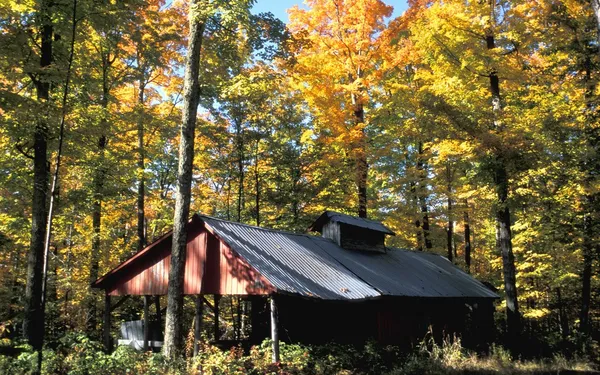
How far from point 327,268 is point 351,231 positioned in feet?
14.6

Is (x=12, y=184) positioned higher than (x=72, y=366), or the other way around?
(x=12, y=184)

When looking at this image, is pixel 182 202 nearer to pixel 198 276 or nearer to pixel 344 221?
pixel 198 276

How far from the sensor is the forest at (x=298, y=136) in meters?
12.8

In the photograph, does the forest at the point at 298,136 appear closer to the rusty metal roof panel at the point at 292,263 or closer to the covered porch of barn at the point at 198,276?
the covered porch of barn at the point at 198,276

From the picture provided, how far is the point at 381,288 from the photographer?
14.6m

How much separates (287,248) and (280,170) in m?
8.15

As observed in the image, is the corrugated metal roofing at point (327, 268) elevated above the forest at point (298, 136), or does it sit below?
below

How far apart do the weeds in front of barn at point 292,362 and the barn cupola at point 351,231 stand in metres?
5.41

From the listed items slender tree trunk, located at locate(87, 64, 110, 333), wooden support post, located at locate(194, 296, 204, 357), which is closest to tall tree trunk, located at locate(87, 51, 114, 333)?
slender tree trunk, located at locate(87, 64, 110, 333)

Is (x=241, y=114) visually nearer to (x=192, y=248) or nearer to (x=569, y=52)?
(x=192, y=248)

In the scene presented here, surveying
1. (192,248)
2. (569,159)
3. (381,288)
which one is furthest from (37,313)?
(569,159)

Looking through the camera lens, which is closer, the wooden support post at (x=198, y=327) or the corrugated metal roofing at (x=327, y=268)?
the wooden support post at (x=198, y=327)

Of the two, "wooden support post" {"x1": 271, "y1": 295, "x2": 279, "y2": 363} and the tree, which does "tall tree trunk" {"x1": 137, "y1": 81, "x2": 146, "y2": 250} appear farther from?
"wooden support post" {"x1": 271, "y1": 295, "x2": 279, "y2": 363}

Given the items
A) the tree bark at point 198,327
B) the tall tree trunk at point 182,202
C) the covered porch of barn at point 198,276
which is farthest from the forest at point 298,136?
the covered porch of barn at point 198,276
